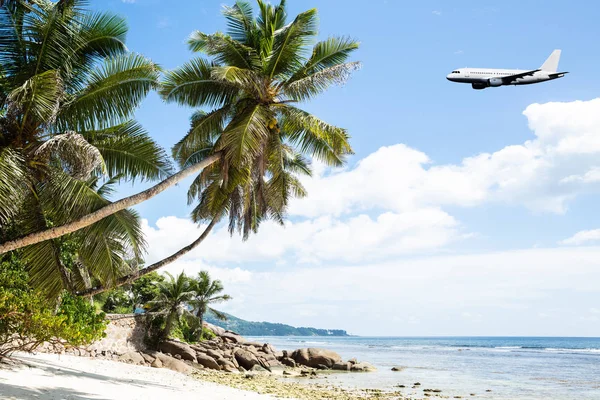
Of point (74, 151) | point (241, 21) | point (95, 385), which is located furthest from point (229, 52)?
point (95, 385)

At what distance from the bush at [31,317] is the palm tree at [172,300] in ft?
47.9

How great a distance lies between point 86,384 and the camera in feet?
41.0

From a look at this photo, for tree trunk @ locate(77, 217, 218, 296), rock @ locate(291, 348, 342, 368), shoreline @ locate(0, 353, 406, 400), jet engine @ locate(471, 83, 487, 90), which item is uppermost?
jet engine @ locate(471, 83, 487, 90)

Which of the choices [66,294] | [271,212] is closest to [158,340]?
[271,212]

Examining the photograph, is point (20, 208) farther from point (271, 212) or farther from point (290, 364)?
point (290, 364)

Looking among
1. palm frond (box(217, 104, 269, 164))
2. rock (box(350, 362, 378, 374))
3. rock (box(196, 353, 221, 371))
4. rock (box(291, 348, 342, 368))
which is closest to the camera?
palm frond (box(217, 104, 269, 164))

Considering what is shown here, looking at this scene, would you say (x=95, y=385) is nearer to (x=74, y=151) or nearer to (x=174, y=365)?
(x=74, y=151)

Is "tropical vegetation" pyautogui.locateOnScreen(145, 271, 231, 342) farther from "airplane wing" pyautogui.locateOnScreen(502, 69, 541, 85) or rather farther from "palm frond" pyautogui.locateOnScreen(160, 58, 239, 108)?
"airplane wing" pyautogui.locateOnScreen(502, 69, 541, 85)

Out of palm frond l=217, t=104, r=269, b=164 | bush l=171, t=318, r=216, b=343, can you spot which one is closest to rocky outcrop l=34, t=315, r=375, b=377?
bush l=171, t=318, r=216, b=343

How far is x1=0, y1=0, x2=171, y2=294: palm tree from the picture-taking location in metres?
9.23

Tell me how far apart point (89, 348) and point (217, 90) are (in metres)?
14.1

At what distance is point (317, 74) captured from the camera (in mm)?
12328

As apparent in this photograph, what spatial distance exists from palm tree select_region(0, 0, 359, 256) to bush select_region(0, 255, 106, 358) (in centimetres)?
145

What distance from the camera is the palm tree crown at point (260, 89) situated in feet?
39.5
